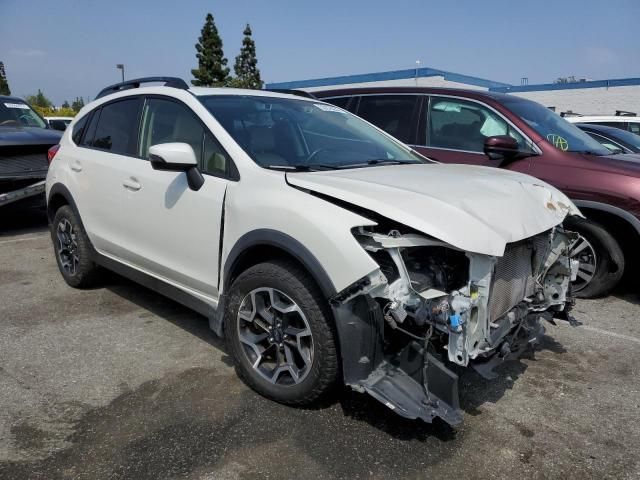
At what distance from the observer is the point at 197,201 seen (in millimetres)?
3303

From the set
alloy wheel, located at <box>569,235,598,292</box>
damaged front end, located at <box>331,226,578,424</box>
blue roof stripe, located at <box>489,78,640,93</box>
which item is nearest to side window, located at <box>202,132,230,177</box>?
damaged front end, located at <box>331,226,578,424</box>

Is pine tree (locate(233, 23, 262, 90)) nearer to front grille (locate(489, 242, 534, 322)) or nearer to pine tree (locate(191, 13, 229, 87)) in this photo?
pine tree (locate(191, 13, 229, 87))

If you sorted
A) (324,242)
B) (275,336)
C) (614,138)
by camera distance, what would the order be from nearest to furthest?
1. (324,242)
2. (275,336)
3. (614,138)

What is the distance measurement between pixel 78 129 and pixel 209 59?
160 ft

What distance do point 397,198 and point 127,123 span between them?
8.49 feet

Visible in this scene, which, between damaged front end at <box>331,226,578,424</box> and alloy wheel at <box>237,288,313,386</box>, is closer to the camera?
damaged front end at <box>331,226,578,424</box>

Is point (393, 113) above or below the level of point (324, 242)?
above

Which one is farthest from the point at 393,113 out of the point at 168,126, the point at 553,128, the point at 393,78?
the point at 393,78

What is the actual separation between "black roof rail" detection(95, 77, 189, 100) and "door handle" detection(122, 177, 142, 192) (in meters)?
0.75

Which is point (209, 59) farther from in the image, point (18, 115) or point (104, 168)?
point (104, 168)

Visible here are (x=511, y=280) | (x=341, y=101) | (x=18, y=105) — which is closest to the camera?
(x=511, y=280)

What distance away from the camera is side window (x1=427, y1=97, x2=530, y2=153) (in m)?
5.30

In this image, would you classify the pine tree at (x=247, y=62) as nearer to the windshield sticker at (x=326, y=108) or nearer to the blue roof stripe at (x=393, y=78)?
the blue roof stripe at (x=393, y=78)

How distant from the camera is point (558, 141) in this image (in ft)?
16.9
